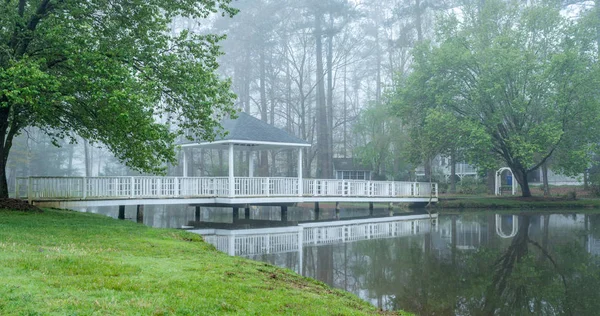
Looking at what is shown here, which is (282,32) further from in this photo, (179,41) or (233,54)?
(179,41)

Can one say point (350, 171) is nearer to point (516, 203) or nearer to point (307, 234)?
point (516, 203)

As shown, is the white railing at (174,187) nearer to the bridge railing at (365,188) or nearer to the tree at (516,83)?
the bridge railing at (365,188)

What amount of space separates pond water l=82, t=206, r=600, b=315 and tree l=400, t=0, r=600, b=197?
9192 mm

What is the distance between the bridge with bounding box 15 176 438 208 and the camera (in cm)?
1964

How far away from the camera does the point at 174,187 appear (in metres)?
22.4

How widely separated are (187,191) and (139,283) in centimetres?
1652

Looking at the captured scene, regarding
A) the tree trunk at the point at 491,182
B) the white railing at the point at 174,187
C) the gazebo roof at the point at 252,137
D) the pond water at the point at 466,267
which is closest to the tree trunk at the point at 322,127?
the white railing at the point at 174,187

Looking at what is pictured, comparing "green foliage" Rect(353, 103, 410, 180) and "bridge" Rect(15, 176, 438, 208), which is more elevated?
"green foliage" Rect(353, 103, 410, 180)

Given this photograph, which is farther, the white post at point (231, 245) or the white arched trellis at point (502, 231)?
the white arched trellis at point (502, 231)

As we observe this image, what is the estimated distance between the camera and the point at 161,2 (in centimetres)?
1497

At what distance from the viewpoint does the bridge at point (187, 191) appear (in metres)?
19.6

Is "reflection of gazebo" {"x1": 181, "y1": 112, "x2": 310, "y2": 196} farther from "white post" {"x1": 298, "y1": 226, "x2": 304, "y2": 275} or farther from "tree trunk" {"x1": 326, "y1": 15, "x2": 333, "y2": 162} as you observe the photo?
"tree trunk" {"x1": 326, "y1": 15, "x2": 333, "y2": 162}

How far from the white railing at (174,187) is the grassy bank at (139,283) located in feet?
30.7

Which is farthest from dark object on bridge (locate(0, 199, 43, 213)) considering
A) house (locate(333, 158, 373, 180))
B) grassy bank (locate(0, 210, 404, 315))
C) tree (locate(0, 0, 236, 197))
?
house (locate(333, 158, 373, 180))
